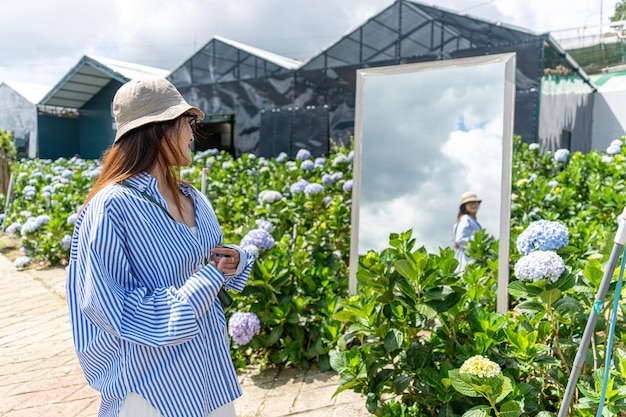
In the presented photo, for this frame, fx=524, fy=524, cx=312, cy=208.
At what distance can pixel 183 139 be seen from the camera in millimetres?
1444

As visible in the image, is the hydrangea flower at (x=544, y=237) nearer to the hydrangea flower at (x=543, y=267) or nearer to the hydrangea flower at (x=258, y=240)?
the hydrangea flower at (x=543, y=267)

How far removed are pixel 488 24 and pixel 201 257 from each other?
28.9ft

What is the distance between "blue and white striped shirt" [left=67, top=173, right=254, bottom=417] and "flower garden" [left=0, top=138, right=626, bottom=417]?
904mm

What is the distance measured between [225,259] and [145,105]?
1.50ft

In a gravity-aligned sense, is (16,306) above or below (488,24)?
below

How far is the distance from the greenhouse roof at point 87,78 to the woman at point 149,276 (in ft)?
54.5

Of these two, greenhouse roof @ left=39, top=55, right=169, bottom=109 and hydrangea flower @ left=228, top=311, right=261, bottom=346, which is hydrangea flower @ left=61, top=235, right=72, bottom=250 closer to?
hydrangea flower @ left=228, top=311, right=261, bottom=346

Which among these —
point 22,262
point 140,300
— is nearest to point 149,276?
point 140,300

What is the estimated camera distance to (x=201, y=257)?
1.42 metres

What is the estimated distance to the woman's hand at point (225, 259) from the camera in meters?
1.37

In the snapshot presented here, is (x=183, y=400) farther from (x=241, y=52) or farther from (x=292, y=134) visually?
(x=241, y=52)

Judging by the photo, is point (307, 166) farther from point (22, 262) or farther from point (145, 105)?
point (145, 105)

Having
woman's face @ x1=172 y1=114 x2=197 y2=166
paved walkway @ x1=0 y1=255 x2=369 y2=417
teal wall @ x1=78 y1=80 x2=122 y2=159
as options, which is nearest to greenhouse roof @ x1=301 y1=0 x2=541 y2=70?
paved walkway @ x1=0 y1=255 x2=369 y2=417

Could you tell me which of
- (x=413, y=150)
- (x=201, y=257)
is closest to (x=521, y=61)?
(x=413, y=150)
